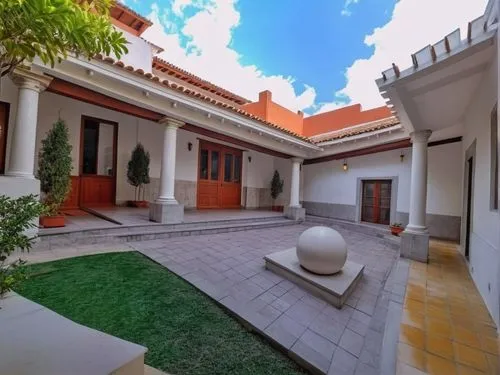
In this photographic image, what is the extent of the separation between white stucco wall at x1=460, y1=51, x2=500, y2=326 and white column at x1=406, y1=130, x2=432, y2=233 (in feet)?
3.08

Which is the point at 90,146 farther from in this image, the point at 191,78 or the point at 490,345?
the point at 490,345

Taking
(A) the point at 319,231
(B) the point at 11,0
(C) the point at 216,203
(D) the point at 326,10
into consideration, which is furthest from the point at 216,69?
(B) the point at 11,0

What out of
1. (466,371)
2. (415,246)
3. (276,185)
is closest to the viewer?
(466,371)

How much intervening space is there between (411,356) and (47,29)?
3333mm

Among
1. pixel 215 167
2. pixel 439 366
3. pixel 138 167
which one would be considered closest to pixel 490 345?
pixel 439 366

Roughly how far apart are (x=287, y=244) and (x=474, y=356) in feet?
11.9

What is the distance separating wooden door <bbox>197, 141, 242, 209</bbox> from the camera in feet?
30.4

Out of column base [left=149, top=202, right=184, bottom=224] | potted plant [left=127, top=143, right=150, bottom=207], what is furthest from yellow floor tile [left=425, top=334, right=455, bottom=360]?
potted plant [left=127, top=143, right=150, bottom=207]

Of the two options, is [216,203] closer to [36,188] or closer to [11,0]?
[36,188]

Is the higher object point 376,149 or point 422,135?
point 376,149

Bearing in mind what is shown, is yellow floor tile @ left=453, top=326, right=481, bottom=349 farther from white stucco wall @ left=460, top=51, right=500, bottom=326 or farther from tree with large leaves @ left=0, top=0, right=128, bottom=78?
tree with large leaves @ left=0, top=0, right=128, bottom=78

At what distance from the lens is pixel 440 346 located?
2.21 metres

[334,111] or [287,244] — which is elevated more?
[334,111]

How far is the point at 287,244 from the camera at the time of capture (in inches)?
218
